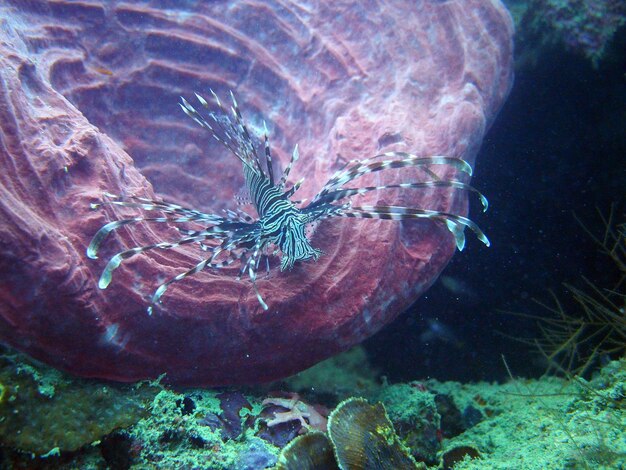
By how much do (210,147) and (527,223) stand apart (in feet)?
14.8

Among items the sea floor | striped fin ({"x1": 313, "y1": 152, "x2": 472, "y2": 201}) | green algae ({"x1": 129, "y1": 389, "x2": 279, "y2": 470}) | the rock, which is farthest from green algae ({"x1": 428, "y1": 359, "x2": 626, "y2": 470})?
striped fin ({"x1": 313, "y1": 152, "x2": 472, "y2": 201})

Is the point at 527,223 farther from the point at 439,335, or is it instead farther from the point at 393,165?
the point at 393,165

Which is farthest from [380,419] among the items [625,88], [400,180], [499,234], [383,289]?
[625,88]

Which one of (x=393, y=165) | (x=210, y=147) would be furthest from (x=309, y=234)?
(x=210, y=147)

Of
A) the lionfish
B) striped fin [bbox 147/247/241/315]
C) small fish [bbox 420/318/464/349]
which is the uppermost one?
the lionfish

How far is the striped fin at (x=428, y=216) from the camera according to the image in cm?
256

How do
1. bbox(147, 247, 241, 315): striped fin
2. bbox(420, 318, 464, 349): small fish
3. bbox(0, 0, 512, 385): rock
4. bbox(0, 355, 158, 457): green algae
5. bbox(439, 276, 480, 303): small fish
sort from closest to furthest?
bbox(0, 355, 158, 457): green algae → bbox(147, 247, 241, 315): striped fin → bbox(0, 0, 512, 385): rock → bbox(420, 318, 464, 349): small fish → bbox(439, 276, 480, 303): small fish

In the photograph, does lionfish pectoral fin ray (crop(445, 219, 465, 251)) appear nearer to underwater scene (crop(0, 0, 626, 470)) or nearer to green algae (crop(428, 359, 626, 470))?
underwater scene (crop(0, 0, 626, 470))

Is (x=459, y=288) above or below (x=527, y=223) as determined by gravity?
below

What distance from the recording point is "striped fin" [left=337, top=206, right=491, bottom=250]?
2562 mm

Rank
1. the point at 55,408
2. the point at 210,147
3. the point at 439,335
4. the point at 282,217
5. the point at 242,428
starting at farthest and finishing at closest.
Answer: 1. the point at 210,147
2. the point at 439,335
3. the point at 282,217
4. the point at 242,428
5. the point at 55,408

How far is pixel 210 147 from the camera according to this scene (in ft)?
17.8

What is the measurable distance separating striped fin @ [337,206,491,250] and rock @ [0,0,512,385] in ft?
1.78

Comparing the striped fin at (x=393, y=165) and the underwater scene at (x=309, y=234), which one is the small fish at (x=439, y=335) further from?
the striped fin at (x=393, y=165)
